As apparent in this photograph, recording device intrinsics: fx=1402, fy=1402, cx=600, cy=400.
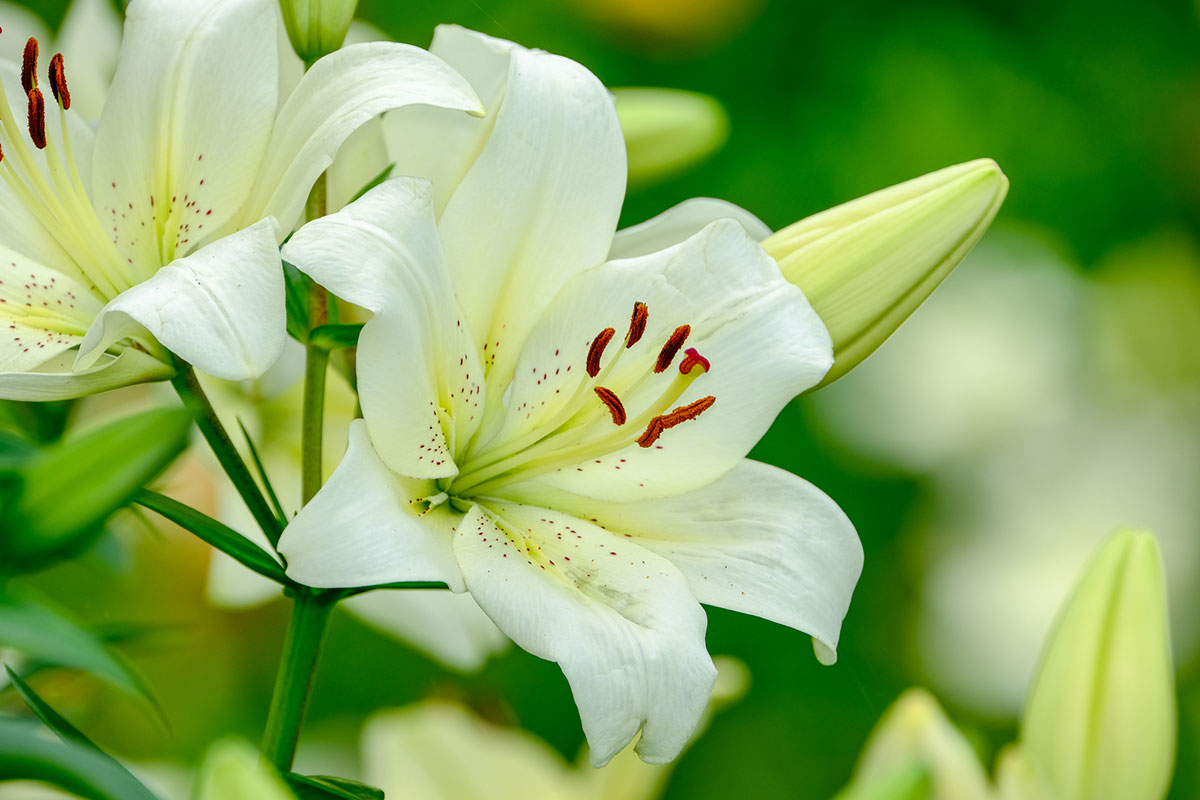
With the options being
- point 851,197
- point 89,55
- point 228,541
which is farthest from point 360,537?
point 851,197

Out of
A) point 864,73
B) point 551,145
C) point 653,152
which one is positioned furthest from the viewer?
point 864,73

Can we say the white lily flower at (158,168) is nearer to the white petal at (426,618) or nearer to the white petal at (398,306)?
the white petal at (398,306)

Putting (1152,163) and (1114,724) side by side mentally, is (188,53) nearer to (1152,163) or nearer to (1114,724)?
(1114,724)

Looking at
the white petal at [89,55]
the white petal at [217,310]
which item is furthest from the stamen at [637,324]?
the white petal at [89,55]

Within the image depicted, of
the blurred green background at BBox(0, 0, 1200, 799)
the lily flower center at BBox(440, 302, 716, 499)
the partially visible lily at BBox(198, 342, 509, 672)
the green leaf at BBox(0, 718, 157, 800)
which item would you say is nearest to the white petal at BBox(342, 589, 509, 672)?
the partially visible lily at BBox(198, 342, 509, 672)

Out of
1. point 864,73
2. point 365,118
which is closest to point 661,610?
point 365,118

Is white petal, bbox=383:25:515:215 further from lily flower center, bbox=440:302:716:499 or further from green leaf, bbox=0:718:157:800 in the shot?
green leaf, bbox=0:718:157:800

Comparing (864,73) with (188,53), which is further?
(864,73)

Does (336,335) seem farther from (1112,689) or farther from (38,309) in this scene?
(1112,689)
